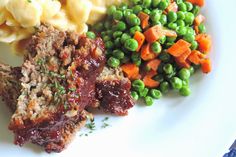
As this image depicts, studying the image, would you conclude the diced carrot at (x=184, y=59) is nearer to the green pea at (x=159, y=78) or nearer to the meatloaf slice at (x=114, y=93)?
the green pea at (x=159, y=78)

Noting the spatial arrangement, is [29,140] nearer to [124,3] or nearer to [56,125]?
[56,125]

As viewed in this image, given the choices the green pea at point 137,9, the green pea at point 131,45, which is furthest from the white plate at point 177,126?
the green pea at point 137,9

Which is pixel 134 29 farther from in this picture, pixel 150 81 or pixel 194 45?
pixel 194 45

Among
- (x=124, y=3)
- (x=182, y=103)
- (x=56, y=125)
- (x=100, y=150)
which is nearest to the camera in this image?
(x=56, y=125)

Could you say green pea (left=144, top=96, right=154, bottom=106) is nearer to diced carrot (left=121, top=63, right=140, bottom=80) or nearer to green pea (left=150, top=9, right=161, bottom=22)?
diced carrot (left=121, top=63, right=140, bottom=80)

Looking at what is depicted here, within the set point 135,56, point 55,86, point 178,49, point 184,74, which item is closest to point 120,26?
point 135,56

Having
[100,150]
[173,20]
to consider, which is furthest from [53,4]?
[100,150]

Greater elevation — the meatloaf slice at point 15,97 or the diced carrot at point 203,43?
the diced carrot at point 203,43
